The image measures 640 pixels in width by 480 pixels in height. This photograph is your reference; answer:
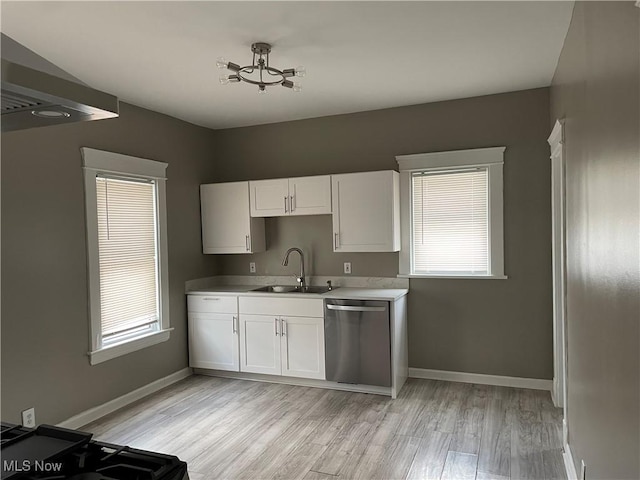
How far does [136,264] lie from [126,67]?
1746 millimetres

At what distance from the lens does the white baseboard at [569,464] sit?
8.60 ft

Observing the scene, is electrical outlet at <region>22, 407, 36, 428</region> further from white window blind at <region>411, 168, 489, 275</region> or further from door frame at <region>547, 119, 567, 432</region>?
door frame at <region>547, 119, 567, 432</region>

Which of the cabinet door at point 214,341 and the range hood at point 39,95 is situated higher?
the range hood at point 39,95

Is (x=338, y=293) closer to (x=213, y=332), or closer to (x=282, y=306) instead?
(x=282, y=306)

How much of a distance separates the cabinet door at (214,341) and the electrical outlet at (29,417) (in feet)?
5.59

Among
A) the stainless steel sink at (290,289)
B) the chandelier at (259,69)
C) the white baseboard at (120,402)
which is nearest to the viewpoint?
the chandelier at (259,69)

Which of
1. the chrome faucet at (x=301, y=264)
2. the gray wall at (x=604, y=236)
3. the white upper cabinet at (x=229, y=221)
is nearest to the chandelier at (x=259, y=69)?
the gray wall at (x=604, y=236)

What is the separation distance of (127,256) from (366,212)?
220 centimetres

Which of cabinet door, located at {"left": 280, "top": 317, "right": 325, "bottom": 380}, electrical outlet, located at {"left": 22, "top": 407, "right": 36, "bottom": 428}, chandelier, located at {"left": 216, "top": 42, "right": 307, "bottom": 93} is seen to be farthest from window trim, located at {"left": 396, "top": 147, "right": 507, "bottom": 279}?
electrical outlet, located at {"left": 22, "top": 407, "right": 36, "bottom": 428}

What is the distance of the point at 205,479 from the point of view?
2785 mm

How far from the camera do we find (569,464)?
2752 mm

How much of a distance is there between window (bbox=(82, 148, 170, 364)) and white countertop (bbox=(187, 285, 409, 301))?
555 mm

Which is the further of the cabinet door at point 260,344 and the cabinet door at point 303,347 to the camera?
the cabinet door at point 260,344

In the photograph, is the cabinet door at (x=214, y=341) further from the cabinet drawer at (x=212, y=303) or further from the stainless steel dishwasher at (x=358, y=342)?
the stainless steel dishwasher at (x=358, y=342)
